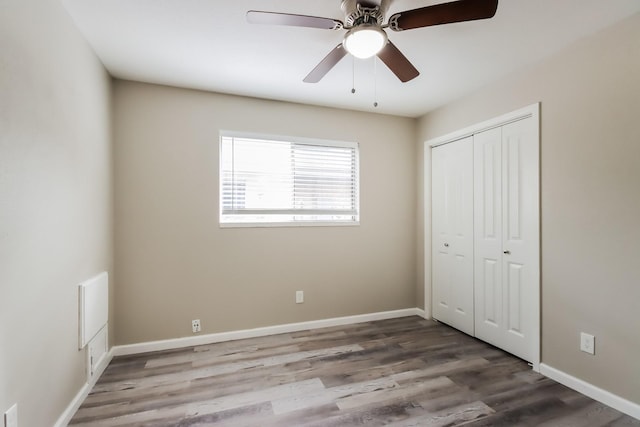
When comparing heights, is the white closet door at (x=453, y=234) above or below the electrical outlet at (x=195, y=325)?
above

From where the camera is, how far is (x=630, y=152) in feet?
6.01

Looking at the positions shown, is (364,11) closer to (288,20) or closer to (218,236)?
(288,20)

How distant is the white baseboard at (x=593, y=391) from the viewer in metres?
1.82

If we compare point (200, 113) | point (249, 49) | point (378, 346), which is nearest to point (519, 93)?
point (249, 49)

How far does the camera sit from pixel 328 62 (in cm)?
185

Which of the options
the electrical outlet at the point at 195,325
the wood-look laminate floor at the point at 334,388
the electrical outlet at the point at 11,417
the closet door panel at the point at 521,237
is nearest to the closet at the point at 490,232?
the closet door panel at the point at 521,237

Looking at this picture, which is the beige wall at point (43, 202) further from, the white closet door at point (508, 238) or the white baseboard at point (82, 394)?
the white closet door at point (508, 238)

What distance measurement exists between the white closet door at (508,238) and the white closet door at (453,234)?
4.0 inches

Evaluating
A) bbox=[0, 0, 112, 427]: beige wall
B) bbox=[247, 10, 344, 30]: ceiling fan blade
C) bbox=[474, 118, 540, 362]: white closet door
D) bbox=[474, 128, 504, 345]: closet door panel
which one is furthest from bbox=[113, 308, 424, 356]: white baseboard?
bbox=[247, 10, 344, 30]: ceiling fan blade

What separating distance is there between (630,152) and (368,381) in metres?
2.30

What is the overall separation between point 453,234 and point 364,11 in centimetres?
251

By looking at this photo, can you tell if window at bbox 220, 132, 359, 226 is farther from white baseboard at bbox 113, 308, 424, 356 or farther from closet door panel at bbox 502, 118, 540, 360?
closet door panel at bbox 502, 118, 540, 360

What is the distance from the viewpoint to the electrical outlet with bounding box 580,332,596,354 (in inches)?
79.1

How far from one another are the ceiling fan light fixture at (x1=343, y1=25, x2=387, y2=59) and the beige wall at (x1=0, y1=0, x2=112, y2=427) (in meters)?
1.52
